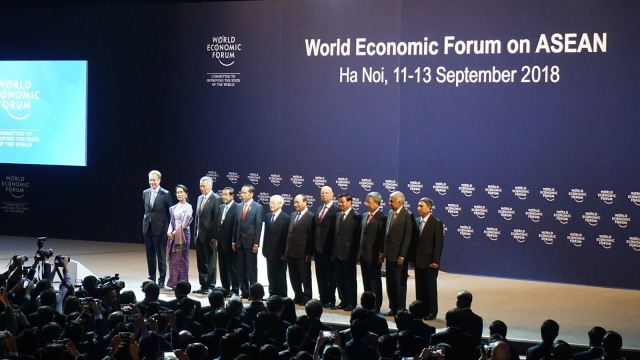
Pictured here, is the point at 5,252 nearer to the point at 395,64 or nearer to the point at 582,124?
the point at 395,64

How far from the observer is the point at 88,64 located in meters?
20.2

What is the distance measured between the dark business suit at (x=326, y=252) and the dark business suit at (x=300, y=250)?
11 cm

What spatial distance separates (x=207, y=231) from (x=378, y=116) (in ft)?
13.6

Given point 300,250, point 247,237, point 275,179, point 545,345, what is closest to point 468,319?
point 545,345

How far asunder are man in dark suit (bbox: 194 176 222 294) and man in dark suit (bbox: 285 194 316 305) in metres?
1.31

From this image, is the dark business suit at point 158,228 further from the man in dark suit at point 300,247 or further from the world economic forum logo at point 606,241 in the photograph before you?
the world economic forum logo at point 606,241

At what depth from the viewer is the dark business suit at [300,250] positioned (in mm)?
13992

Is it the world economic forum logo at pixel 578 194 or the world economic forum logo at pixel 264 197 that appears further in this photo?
the world economic forum logo at pixel 264 197

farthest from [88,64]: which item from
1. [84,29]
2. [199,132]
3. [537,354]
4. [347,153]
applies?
[537,354]

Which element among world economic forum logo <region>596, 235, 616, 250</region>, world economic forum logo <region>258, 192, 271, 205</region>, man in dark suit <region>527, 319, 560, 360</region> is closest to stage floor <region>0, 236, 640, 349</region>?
world economic forum logo <region>596, 235, 616, 250</region>

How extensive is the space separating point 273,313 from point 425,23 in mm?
8476

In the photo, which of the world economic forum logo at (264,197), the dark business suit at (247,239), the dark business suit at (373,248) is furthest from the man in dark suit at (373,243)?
the world economic forum logo at (264,197)

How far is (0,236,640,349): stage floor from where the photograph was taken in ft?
42.3

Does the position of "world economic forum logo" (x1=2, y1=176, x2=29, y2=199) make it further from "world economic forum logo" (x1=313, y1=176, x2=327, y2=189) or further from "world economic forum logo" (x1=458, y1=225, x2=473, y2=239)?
"world economic forum logo" (x1=458, y1=225, x2=473, y2=239)
